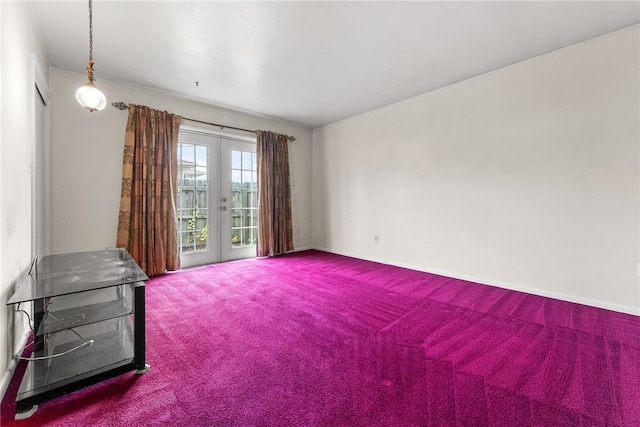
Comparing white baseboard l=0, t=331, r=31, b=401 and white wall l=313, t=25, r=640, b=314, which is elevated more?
white wall l=313, t=25, r=640, b=314

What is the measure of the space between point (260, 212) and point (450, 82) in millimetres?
3637

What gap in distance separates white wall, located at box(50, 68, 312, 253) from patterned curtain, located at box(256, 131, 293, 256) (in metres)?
1.77

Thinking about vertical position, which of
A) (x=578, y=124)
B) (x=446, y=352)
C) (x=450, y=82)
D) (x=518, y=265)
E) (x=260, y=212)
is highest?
(x=450, y=82)

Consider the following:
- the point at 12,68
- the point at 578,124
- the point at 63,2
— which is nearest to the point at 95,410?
the point at 12,68

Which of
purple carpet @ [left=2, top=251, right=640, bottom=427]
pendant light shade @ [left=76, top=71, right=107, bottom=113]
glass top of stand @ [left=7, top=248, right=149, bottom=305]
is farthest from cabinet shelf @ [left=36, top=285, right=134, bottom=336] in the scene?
pendant light shade @ [left=76, top=71, right=107, bottom=113]

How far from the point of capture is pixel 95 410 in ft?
4.61

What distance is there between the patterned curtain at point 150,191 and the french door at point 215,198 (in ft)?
0.89

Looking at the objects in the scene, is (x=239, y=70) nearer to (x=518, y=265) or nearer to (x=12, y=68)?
(x=12, y=68)

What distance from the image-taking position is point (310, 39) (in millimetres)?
2676

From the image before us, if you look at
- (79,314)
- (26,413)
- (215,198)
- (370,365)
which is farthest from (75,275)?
(215,198)

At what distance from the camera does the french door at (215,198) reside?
169 inches

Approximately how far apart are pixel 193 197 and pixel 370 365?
147 inches

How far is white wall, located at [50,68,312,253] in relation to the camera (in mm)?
3254

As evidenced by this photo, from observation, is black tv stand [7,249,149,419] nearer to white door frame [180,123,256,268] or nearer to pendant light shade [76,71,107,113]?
pendant light shade [76,71,107,113]
